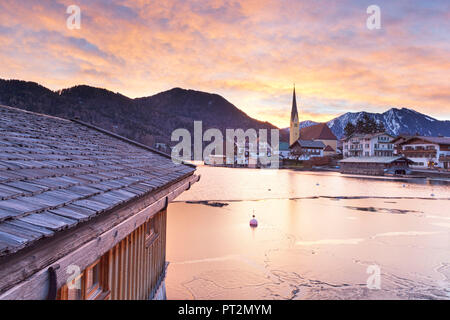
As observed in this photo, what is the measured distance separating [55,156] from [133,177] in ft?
3.91

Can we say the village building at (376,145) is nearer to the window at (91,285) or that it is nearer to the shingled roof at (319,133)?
the shingled roof at (319,133)

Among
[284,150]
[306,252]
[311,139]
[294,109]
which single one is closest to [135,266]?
[306,252]

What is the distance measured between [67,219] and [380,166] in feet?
240

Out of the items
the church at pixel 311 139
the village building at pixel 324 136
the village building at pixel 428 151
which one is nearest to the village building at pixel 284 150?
the church at pixel 311 139

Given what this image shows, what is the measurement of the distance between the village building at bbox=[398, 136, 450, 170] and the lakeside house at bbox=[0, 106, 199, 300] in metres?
76.2

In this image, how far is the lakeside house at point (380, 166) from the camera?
64562mm

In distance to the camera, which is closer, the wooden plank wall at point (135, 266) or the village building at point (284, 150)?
the wooden plank wall at point (135, 266)

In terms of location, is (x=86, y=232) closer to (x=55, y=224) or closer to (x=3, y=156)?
(x=55, y=224)

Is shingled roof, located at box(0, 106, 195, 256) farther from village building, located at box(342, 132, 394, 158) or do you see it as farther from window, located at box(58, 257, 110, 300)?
village building, located at box(342, 132, 394, 158)

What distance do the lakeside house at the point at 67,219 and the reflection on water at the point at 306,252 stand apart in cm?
457

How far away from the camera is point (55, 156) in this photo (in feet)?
14.4

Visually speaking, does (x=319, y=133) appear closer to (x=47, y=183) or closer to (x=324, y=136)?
(x=324, y=136)

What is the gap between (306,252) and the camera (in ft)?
44.1

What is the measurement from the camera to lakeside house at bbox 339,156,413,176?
64.6 meters
